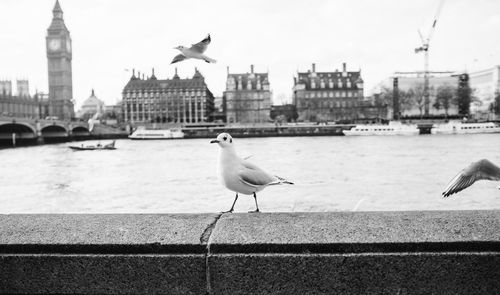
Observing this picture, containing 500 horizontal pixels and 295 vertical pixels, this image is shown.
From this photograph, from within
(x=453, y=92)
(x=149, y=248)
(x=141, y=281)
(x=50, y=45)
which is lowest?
(x=141, y=281)

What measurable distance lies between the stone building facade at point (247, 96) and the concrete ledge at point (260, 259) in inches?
3420

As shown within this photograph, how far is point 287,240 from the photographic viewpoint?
7.16ft

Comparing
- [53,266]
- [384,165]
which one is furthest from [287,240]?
[384,165]

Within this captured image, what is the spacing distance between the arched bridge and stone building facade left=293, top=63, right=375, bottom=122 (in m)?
39.6

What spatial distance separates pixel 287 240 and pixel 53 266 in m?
1.07

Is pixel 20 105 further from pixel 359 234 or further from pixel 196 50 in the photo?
pixel 359 234

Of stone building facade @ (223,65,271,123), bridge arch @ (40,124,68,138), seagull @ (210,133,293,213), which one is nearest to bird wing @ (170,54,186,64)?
seagull @ (210,133,293,213)

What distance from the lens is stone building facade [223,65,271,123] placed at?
88812mm

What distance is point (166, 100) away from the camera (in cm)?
9294

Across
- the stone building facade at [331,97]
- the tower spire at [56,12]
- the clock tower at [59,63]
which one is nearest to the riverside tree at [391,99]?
the stone building facade at [331,97]

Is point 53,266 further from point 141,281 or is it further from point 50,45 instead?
point 50,45

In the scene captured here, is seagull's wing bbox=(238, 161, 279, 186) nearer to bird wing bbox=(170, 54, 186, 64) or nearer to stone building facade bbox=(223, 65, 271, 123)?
bird wing bbox=(170, 54, 186, 64)

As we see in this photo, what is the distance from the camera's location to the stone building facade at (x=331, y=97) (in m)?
88.0

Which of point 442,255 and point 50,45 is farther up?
point 50,45
